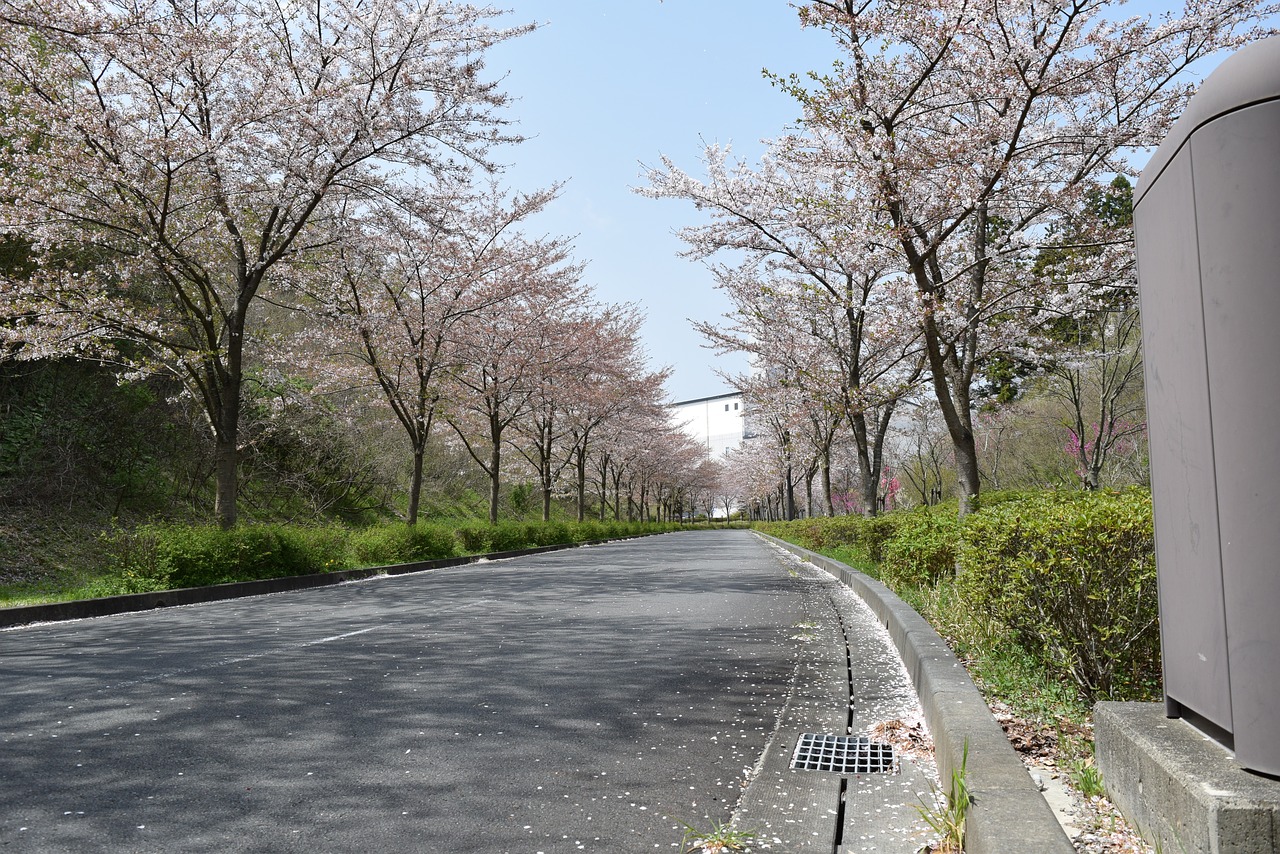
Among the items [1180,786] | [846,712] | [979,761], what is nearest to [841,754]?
[846,712]

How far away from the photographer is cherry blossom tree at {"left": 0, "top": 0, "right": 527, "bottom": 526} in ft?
42.4

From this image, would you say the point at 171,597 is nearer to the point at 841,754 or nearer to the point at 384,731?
the point at 384,731

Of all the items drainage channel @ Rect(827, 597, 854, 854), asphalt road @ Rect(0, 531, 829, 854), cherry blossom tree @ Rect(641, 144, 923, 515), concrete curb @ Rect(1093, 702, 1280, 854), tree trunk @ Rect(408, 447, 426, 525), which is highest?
cherry blossom tree @ Rect(641, 144, 923, 515)

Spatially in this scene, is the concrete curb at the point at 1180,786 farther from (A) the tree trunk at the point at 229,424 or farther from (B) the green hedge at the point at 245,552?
(A) the tree trunk at the point at 229,424

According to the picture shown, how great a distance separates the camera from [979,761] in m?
3.01

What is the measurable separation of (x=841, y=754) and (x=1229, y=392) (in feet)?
8.46

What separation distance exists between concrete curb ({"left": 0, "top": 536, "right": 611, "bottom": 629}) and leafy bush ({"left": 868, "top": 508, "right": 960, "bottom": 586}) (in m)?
9.25

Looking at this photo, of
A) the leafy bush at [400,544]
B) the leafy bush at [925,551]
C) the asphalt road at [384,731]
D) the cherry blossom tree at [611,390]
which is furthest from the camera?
the cherry blossom tree at [611,390]

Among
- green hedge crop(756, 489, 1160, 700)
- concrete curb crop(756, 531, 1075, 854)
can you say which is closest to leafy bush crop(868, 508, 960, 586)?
concrete curb crop(756, 531, 1075, 854)

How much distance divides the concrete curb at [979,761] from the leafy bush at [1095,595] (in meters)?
0.53

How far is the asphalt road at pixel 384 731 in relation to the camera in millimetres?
3018

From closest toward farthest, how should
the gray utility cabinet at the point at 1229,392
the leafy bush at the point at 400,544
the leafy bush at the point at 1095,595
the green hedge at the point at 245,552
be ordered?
the gray utility cabinet at the point at 1229,392 < the leafy bush at the point at 1095,595 < the green hedge at the point at 245,552 < the leafy bush at the point at 400,544

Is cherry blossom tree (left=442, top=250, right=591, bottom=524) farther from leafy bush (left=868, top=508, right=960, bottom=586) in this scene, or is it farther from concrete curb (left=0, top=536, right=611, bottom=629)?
leafy bush (left=868, top=508, right=960, bottom=586)

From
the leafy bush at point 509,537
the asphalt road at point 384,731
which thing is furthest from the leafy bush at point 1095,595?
the leafy bush at point 509,537
